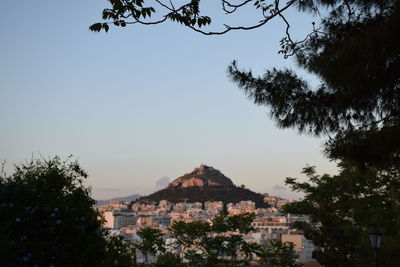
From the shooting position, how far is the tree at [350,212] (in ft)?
55.2

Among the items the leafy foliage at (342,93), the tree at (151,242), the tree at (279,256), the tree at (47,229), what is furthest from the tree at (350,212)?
the tree at (47,229)

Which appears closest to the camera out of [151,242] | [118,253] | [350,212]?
[118,253]

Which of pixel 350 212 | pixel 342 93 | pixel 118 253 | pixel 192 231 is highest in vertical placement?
pixel 342 93

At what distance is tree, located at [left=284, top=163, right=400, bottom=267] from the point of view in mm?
16828

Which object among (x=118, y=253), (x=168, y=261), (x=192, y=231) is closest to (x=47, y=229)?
(x=118, y=253)

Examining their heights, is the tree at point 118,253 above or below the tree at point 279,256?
above

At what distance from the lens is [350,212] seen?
19.2 m

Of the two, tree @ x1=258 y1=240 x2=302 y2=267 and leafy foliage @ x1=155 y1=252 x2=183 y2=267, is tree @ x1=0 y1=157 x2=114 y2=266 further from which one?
tree @ x1=258 y1=240 x2=302 y2=267

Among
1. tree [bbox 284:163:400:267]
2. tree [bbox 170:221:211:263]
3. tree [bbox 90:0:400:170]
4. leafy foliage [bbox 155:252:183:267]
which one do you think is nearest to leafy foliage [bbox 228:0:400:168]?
tree [bbox 90:0:400:170]

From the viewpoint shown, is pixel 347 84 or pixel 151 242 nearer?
pixel 347 84

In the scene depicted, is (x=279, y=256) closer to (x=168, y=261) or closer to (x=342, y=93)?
(x=168, y=261)

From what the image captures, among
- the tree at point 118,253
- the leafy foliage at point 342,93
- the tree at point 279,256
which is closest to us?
the leafy foliage at point 342,93

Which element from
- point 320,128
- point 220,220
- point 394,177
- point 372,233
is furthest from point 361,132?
point 220,220

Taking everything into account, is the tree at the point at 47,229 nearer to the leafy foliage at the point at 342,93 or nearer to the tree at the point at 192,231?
the leafy foliage at the point at 342,93
